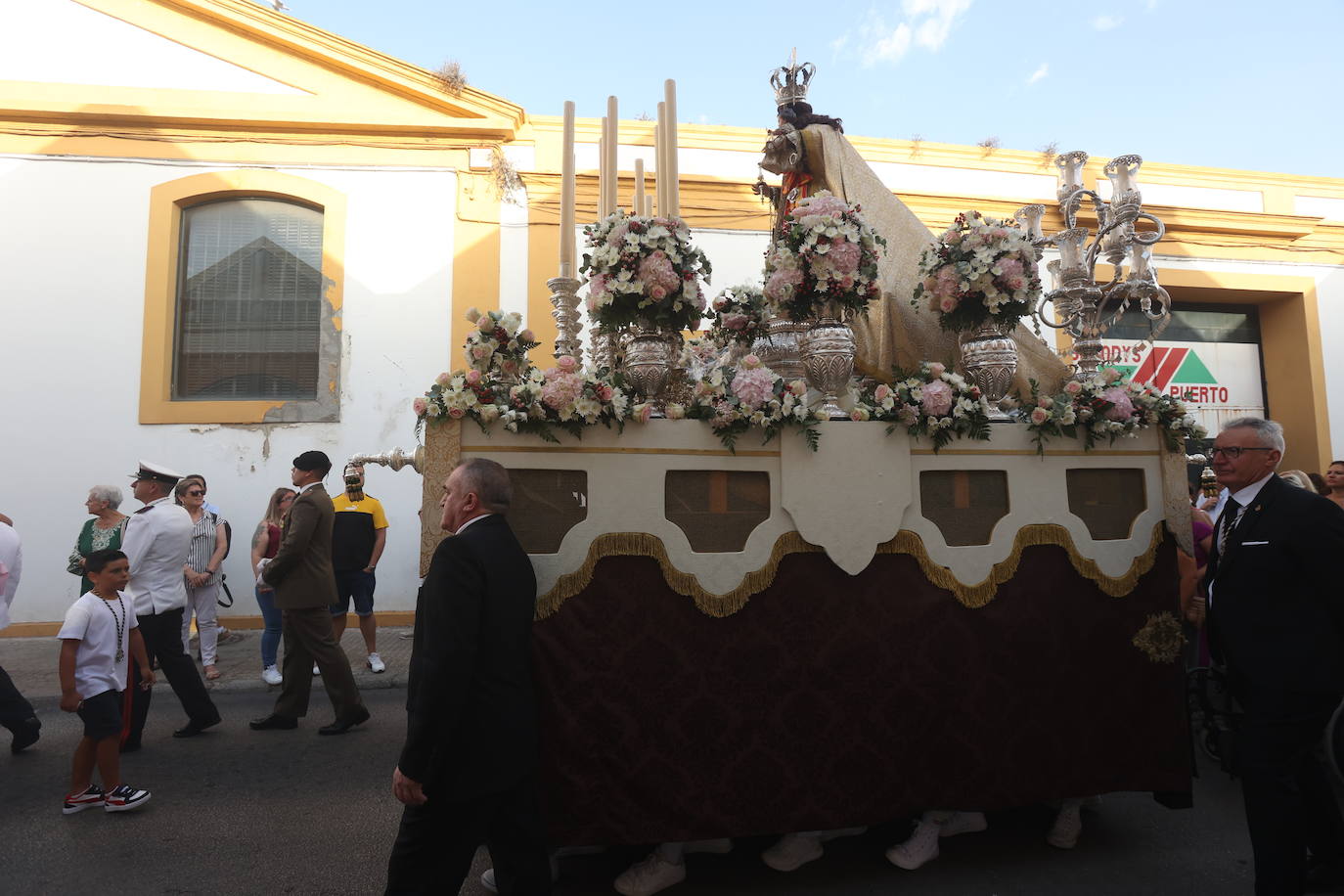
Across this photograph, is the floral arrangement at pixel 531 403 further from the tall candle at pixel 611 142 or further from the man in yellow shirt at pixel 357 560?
the man in yellow shirt at pixel 357 560

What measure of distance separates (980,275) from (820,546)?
56.5 inches

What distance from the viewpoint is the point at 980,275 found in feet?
11.4

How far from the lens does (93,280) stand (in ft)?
27.8

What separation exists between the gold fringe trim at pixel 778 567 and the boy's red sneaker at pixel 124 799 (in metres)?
2.66

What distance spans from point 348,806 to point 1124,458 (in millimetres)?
4179

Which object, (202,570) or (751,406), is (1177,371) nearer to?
(751,406)

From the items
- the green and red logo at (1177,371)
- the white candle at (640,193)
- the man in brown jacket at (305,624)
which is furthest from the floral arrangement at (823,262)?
the green and red logo at (1177,371)

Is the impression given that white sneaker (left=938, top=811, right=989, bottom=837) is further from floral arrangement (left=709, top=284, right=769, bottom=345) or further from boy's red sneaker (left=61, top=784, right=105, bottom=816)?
boy's red sneaker (left=61, top=784, right=105, bottom=816)

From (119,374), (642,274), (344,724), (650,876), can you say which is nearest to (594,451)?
(642,274)

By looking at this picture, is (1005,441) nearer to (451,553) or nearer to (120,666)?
(451,553)

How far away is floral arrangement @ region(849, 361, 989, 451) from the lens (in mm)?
3254

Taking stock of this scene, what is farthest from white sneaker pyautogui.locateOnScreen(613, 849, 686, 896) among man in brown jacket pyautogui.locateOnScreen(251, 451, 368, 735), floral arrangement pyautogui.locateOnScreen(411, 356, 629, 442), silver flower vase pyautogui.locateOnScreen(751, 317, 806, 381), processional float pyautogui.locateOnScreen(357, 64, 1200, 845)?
man in brown jacket pyautogui.locateOnScreen(251, 451, 368, 735)

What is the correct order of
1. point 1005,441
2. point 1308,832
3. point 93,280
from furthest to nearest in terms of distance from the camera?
point 93,280 → point 1005,441 → point 1308,832

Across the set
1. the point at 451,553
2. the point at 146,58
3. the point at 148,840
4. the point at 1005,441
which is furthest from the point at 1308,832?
the point at 146,58
